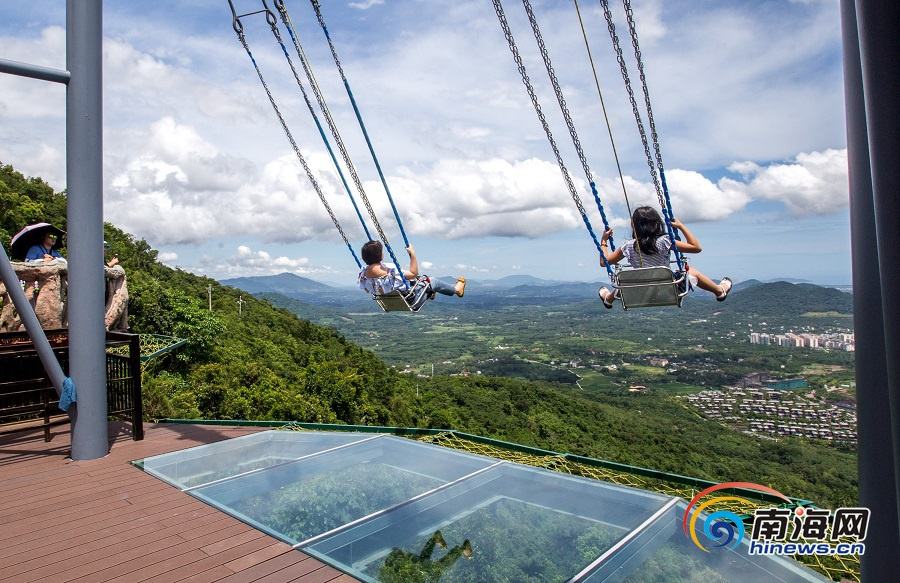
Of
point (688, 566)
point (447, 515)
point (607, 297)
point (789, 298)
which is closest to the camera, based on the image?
point (688, 566)

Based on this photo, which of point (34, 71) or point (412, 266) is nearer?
point (34, 71)

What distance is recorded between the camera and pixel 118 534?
11.6 ft

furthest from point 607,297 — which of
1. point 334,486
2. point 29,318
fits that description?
point 29,318

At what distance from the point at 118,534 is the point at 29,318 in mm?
2123

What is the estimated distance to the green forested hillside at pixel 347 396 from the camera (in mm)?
15555

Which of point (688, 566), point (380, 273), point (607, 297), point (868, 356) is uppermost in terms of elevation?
point (380, 273)

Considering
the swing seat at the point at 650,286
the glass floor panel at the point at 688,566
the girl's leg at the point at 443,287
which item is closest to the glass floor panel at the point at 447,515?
the glass floor panel at the point at 688,566

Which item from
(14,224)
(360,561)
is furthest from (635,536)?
(14,224)

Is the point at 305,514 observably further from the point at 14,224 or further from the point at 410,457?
the point at 14,224

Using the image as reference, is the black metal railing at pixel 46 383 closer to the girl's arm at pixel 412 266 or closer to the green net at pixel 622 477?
the green net at pixel 622 477

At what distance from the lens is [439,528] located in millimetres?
3602

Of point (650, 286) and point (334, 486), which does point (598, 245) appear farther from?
point (334, 486)

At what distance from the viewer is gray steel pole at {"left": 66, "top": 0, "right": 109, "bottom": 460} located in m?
4.80

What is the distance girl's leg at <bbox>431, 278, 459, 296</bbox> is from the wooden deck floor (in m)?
2.83
